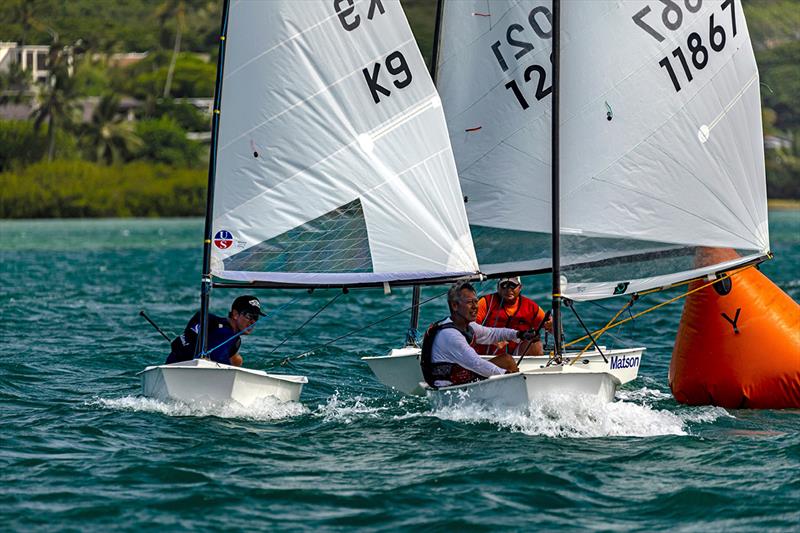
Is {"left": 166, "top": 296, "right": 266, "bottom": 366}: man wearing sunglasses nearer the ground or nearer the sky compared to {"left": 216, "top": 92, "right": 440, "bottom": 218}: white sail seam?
nearer the ground

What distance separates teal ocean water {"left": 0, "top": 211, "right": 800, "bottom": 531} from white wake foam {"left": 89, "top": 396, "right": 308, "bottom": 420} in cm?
1

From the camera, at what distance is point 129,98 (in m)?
93.8

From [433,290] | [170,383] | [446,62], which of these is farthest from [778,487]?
[433,290]

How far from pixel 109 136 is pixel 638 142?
70081 mm

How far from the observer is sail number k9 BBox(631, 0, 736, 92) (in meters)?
12.4

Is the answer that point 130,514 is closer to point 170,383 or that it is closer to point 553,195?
point 170,383

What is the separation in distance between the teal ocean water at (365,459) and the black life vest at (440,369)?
0.31 m

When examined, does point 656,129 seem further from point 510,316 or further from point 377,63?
point 377,63

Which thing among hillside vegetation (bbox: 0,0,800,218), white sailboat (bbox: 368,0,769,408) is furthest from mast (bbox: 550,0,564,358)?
hillside vegetation (bbox: 0,0,800,218)

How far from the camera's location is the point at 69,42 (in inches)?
3531

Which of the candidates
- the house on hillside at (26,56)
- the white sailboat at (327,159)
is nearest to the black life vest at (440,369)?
the white sailboat at (327,159)

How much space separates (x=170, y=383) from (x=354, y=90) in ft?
9.86

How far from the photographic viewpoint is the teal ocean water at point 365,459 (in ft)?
28.4

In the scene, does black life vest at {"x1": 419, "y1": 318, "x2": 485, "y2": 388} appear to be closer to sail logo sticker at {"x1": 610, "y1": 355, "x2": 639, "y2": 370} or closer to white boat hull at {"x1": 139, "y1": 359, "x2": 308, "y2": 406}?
white boat hull at {"x1": 139, "y1": 359, "x2": 308, "y2": 406}
